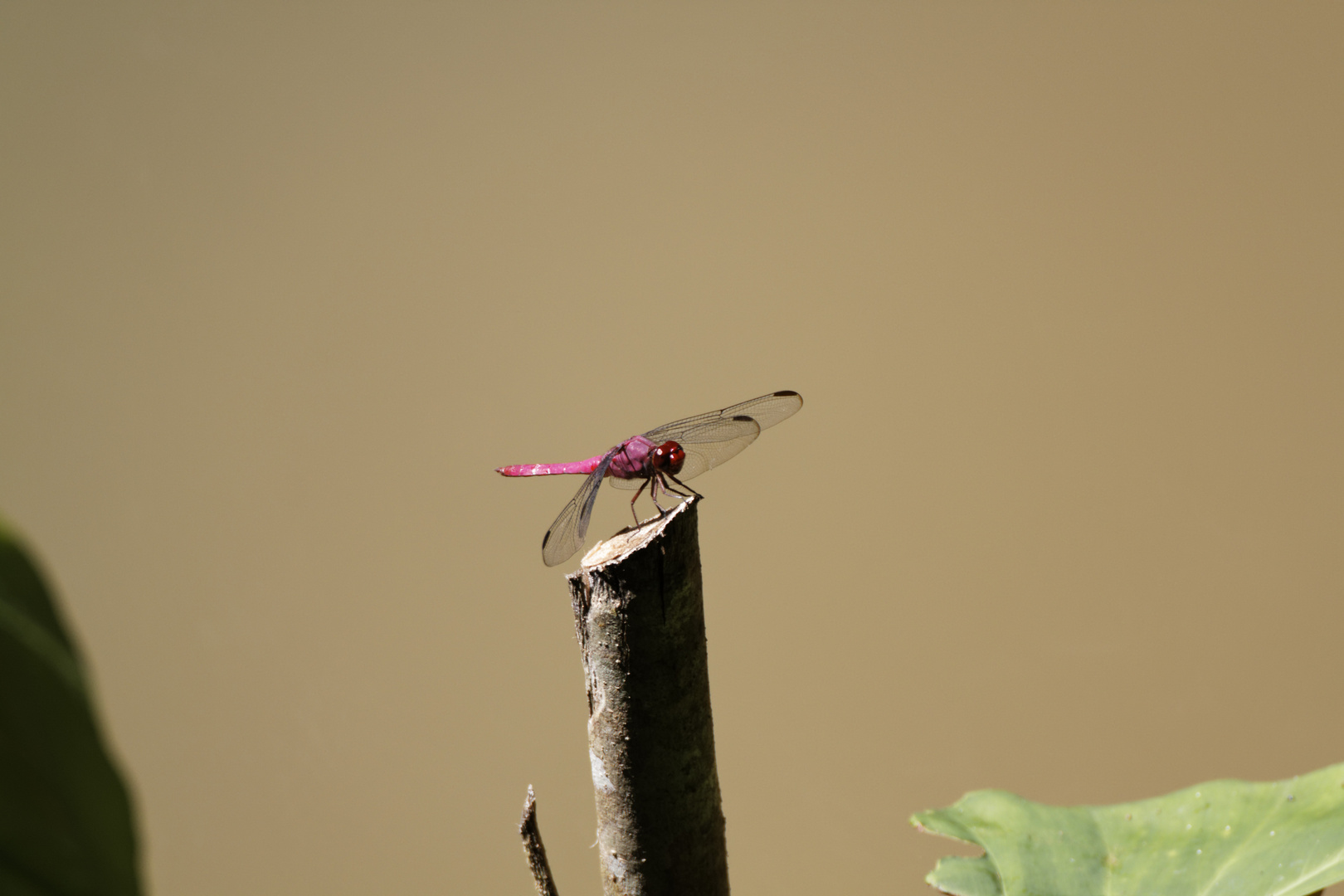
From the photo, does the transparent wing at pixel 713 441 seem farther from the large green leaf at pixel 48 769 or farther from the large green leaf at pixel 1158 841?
the large green leaf at pixel 48 769

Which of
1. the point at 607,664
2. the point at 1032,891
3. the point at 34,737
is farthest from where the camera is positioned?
the point at 1032,891

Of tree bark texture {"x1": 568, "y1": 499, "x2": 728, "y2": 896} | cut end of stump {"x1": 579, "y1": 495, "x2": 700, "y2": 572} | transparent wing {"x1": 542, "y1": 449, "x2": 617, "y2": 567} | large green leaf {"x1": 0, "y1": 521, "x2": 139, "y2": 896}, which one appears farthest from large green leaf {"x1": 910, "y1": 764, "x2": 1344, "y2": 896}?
large green leaf {"x1": 0, "y1": 521, "x2": 139, "y2": 896}

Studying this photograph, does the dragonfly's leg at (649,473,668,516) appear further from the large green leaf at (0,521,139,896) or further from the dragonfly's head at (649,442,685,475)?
the large green leaf at (0,521,139,896)

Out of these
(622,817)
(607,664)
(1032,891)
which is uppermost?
(607,664)

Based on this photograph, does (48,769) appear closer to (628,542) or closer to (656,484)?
(628,542)

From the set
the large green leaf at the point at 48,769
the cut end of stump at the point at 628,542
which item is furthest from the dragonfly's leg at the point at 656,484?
the large green leaf at the point at 48,769

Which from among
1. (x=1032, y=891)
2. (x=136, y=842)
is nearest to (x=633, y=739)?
(x=1032, y=891)

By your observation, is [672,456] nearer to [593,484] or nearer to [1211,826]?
[593,484]
